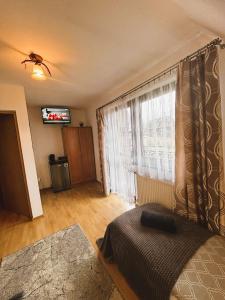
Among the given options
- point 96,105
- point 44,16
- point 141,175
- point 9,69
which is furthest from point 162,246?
point 96,105

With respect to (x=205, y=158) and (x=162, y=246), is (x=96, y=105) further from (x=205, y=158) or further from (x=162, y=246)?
(x=162, y=246)

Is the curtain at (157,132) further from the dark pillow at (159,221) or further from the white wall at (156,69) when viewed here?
the dark pillow at (159,221)

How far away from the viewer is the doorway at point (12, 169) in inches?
96.5

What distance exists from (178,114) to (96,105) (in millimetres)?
2496

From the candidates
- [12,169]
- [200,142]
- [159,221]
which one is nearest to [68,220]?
[12,169]

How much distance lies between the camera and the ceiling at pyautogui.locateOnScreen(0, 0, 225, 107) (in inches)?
40.3

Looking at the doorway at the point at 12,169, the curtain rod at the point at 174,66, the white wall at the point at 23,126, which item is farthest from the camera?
the doorway at the point at 12,169

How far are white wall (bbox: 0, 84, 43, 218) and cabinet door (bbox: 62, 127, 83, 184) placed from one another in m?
1.43

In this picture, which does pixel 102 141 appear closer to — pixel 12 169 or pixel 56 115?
pixel 56 115

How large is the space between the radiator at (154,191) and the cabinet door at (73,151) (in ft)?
7.08

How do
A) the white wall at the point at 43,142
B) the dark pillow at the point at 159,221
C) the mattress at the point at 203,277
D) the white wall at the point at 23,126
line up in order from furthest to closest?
the white wall at the point at 43,142 → the white wall at the point at 23,126 → the dark pillow at the point at 159,221 → the mattress at the point at 203,277

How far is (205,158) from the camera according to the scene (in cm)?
141

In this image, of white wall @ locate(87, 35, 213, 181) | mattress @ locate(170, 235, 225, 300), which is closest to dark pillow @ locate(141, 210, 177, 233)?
mattress @ locate(170, 235, 225, 300)

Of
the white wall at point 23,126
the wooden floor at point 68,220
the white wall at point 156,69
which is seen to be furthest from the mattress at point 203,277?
the white wall at point 23,126
